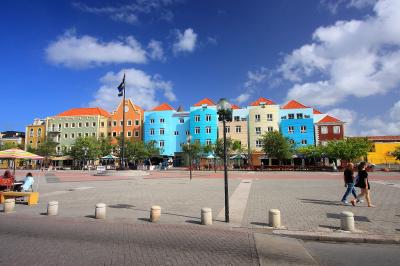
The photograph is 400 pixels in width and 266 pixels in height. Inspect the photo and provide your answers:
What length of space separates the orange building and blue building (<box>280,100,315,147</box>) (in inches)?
1298

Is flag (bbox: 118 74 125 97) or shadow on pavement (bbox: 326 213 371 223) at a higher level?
flag (bbox: 118 74 125 97)

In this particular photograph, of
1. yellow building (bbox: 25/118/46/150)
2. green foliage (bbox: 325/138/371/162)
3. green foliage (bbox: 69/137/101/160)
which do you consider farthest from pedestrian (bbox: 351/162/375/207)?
yellow building (bbox: 25/118/46/150)

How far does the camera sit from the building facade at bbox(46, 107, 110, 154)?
266ft

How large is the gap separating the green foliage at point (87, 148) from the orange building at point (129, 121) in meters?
7.80

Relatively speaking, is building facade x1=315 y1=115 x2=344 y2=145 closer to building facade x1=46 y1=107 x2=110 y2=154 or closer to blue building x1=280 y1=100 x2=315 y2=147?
blue building x1=280 y1=100 x2=315 y2=147

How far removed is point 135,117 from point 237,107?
80.3ft

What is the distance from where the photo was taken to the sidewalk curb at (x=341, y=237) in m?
7.75

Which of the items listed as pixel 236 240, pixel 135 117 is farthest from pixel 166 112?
pixel 236 240

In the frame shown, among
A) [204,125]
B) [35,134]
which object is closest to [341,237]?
[204,125]

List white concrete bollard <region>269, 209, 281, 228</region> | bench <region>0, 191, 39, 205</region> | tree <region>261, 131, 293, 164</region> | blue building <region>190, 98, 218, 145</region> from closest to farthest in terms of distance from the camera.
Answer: white concrete bollard <region>269, 209, 281, 228</region>
bench <region>0, 191, 39, 205</region>
tree <region>261, 131, 293, 164</region>
blue building <region>190, 98, 218, 145</region>

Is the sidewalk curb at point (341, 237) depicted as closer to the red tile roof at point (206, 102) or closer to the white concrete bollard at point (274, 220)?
the white concrete bollard at point (274, 220)

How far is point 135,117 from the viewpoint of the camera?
7800 cm

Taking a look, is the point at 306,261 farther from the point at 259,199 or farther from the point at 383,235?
the point at 259,199

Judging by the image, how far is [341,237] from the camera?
795cm
